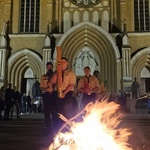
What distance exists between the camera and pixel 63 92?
5711mm

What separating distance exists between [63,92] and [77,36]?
18.1 meters

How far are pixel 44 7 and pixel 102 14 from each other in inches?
207

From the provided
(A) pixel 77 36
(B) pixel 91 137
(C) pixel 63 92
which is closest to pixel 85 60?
(A) pixel 77 36

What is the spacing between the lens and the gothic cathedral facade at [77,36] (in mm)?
22797

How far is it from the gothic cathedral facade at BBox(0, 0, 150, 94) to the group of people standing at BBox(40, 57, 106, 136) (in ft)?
50.8

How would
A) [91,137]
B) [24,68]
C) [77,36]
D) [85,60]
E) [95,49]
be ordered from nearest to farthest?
1. [91,137]
2. [77,36]
3. [95,49]
4. [85,60]
5. [24,68]

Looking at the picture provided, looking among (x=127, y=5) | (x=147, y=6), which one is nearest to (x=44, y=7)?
(x=127, y=5)

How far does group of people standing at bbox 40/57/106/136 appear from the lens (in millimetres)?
5754

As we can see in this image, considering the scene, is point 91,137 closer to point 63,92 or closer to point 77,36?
point 63,92

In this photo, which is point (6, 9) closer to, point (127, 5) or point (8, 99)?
point (127, 5)

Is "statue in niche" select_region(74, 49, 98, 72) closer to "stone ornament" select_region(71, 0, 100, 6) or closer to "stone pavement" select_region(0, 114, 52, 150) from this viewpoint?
"stone ornament" select_region(71, 0, 100, 6)

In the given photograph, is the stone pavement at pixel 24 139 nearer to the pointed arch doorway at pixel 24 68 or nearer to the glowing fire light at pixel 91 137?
the glowing fire light at pixel 91 137

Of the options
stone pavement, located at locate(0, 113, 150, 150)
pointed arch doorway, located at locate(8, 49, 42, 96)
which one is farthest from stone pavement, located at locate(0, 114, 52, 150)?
pointed arch doorway, located at locate(8, 49, 42, 96)

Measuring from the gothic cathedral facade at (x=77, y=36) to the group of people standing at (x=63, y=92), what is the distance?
1550 centimetres
